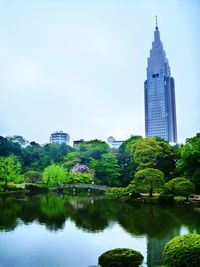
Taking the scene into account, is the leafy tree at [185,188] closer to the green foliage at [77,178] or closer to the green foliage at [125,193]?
the green foliage at [125,193]

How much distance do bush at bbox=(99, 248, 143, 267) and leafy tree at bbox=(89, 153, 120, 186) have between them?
797 inches

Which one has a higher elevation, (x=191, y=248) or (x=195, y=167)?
(x=195, y=167)

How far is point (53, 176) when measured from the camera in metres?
26.9

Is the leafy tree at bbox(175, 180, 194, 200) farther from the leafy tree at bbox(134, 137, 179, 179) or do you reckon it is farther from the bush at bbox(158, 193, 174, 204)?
the leafy tree at bbox(134, 137, 179, 179)

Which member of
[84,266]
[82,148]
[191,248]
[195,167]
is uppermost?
[82,148]

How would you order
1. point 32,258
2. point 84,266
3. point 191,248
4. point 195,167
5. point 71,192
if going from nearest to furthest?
1. point 191,248
2. point 84,266
3. point 32,258
4. point 195,167
5. point 71,192

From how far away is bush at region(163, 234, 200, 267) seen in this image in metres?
4.70

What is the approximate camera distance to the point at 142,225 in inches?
390

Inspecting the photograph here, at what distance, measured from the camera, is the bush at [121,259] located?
16.9ft

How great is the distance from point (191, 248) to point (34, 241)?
439 centimetres

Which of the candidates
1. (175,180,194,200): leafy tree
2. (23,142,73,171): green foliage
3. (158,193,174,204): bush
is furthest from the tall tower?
(158,193,174,204): bush

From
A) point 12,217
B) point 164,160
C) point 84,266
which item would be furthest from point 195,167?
point 84,266

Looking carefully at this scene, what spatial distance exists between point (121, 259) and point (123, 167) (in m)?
21.5

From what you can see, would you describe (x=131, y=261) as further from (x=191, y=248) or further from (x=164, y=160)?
(x=164, y=160)
